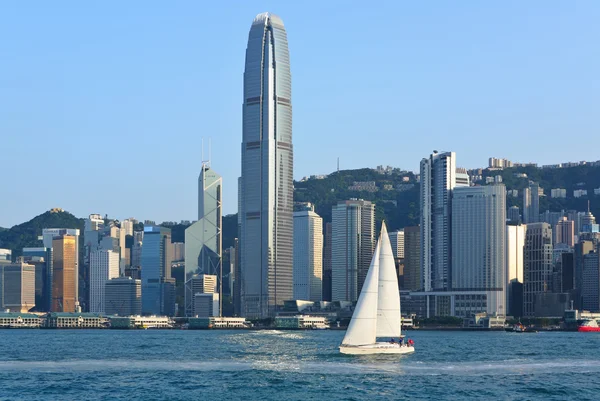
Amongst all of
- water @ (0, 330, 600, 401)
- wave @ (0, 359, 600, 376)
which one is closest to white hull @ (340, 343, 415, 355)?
water @ (0, 330, 600, 401)

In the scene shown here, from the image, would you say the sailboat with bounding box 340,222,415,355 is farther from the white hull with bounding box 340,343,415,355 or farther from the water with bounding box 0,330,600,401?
the water with bounding box 0,330,600,401

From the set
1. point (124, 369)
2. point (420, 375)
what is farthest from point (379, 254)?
point (124, 369)

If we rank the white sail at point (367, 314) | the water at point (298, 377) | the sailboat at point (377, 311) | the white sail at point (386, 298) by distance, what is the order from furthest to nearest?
the white sail at point (386, 298) < the sailboat at point (377, 311) < the white sail at point (367, 314) < the water at point (298, 377)

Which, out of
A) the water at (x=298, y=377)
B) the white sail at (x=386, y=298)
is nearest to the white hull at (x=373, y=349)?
the water at (x=298, y=377)

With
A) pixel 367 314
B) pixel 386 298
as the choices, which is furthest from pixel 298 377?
pixel 386 298

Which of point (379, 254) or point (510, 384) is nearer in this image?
point (510, 384)

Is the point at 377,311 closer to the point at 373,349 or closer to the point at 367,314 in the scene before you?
the point at 367,314

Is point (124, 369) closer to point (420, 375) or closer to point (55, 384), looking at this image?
point (55, 384)

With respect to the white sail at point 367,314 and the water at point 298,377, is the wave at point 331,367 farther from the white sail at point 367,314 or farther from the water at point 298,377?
the white sail at point 367,314
